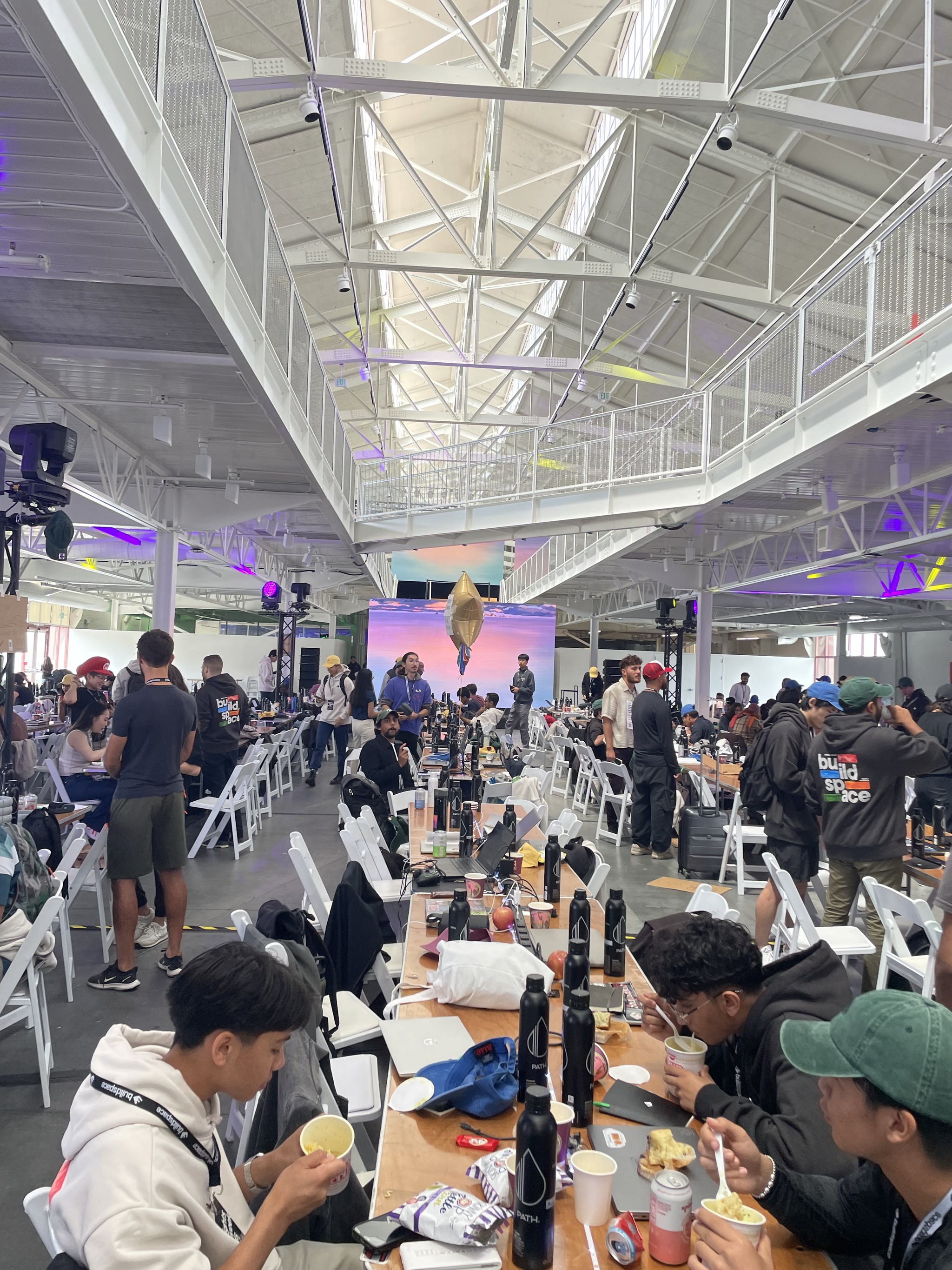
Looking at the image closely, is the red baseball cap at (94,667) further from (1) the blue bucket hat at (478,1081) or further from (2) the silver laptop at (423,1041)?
(1) the blue bucket hat at (478,1081)

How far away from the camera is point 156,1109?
1317mm

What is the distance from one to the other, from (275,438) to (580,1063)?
7.44m

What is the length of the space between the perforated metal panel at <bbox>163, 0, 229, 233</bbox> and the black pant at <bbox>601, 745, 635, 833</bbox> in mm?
6620

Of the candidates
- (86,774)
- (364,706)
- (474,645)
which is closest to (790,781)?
(86,774)

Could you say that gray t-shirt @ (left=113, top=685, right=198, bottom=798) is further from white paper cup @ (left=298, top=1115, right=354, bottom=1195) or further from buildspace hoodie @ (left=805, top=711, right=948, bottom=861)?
buildspace hoodie @ (left=805, top=711, right=948, bottom=861)

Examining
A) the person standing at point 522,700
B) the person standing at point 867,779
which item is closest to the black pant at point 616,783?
the person standing at point 522,700

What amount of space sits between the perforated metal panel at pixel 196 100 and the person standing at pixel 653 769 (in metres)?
4.85

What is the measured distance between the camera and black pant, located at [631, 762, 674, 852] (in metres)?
7.88

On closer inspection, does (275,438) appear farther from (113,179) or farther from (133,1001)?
(133,1001)

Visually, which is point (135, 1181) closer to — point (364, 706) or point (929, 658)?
point (364, 706)

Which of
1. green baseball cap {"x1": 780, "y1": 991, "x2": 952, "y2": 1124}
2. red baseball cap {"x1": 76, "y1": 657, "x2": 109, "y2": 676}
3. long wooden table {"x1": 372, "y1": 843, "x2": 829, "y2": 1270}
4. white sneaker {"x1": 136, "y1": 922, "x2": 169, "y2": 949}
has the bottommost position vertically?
white sneaker {"x1": 136, "y1": 922, "x2": 169, "y2": 949}

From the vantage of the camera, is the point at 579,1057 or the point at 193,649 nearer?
the point at 579,1057

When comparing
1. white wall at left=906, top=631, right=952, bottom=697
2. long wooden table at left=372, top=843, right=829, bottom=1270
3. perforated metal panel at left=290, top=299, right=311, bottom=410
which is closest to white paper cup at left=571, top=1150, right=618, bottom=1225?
long wooden table at left=372, top=843, right=829, bottom=1270

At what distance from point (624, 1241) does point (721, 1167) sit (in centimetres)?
20
